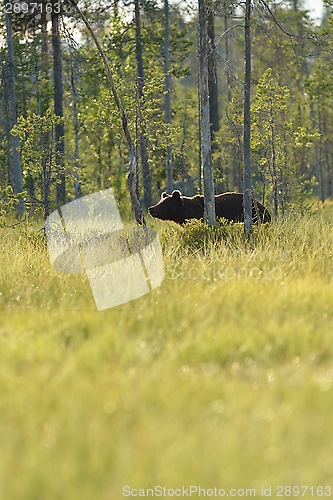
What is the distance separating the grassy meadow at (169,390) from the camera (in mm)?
3363

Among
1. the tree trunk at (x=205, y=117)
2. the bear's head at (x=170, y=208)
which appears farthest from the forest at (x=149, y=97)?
the bear's head at (x=170, y=208)

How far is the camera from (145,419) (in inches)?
153

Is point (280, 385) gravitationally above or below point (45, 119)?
below

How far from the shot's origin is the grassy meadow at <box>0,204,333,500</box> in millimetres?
3363

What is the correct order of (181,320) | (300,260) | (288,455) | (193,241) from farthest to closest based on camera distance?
(193,241)
(300,260)
(181,320)
(288,455)

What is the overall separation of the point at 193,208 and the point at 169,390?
1103 cm

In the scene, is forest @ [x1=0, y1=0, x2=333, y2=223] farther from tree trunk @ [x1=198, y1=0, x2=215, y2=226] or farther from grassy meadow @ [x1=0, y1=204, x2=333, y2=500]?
grassy meadow @ [x1=0, y1=204, x2=333, y2=500]

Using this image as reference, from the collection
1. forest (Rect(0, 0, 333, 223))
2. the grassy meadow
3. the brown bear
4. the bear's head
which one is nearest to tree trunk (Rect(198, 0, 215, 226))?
forest (Rect(0, 0, 333, 223))

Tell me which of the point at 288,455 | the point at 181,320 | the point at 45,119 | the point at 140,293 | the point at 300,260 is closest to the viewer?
the point at 288,455

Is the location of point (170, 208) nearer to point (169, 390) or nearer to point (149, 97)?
point (149, 97)

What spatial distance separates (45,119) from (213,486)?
12.3m

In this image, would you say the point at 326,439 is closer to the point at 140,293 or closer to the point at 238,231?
the point at 140,293

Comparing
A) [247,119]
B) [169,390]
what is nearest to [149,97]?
[247,119]

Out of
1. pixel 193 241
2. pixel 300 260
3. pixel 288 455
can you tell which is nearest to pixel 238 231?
pixel 193 241
